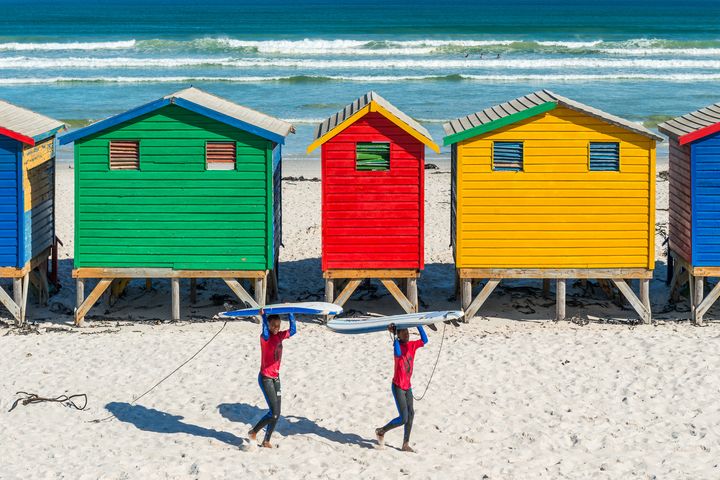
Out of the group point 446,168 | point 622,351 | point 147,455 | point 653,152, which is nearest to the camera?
point 147,455

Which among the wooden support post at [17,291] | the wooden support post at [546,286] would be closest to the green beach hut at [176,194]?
the wooden support post at [17,291]

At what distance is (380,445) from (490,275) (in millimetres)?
5869

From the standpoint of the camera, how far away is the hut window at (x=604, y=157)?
19.0 metres

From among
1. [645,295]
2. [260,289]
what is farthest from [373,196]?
[645,295]

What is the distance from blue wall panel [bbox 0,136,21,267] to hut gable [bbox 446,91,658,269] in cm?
692

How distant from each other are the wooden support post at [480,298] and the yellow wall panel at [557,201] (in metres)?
0.32

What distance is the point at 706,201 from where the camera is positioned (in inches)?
750

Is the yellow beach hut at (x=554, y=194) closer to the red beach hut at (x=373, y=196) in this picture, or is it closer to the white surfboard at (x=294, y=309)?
the red beach hut at (x=373, y=196)

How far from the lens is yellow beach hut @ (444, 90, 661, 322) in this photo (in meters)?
19.0

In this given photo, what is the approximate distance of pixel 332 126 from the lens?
62.6 ft
